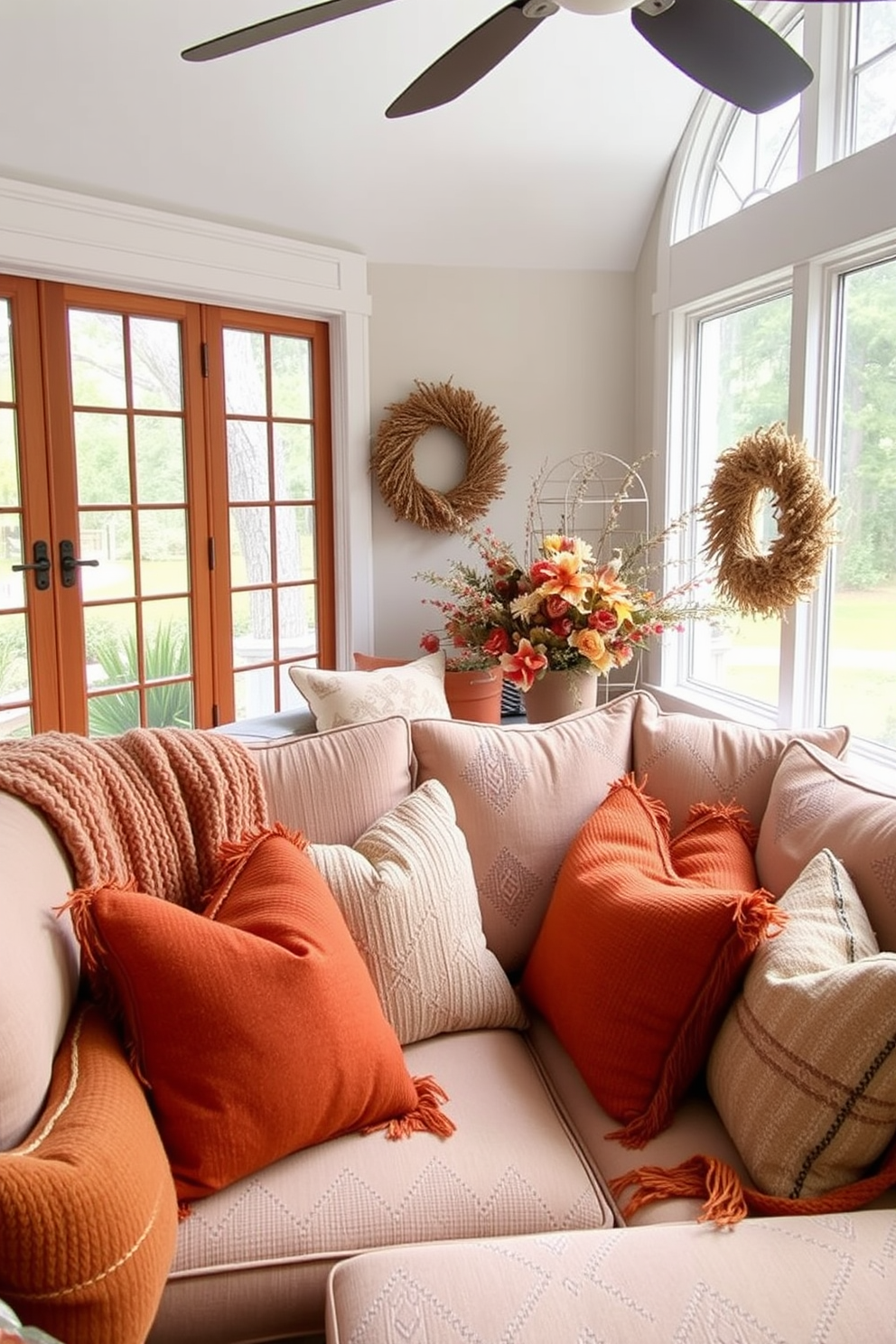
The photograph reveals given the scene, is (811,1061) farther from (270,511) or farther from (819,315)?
(270,511)

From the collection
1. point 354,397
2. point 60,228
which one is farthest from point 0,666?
point 354,397

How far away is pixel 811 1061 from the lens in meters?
1.24

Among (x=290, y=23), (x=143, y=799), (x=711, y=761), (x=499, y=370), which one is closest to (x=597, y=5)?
(x=290, y=23)

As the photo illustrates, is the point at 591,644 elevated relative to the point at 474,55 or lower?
lower

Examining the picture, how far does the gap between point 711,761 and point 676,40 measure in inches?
49.6

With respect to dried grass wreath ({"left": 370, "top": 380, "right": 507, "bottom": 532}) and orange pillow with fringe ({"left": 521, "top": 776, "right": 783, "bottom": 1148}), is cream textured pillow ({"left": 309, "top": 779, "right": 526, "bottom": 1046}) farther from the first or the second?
dried grass wreath ({"left": 370, "top": 380, "right": 507, "bottom": 532})

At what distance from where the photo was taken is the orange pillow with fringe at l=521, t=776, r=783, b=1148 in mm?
1413

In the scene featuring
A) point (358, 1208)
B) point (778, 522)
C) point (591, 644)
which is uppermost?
point (778, 522)

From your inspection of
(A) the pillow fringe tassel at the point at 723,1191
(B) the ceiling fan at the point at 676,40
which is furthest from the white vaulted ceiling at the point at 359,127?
(A) the pillow fringe tassel at the point at 723,1191

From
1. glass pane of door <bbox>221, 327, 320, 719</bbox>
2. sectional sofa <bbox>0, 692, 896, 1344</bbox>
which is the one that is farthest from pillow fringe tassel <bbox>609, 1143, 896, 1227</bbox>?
glass pane of door <bbox>221, 327, 320, 719</bbox>

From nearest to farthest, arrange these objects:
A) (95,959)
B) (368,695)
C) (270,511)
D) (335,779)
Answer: (95,959), (335,779), (368,695), (270,511)

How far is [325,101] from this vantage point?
3.39m

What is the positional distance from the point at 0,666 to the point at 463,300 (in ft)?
7.48

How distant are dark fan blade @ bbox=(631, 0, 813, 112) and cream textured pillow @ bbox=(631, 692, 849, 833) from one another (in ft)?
3.77
